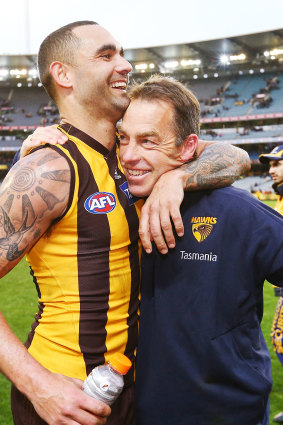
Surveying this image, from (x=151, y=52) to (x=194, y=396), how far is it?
144 ft

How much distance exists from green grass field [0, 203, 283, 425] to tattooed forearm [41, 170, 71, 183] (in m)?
3.16

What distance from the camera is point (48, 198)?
168 centimetres

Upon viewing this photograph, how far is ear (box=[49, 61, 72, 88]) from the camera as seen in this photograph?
7.11 feet

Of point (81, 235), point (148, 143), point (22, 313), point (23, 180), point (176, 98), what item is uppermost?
point (176, 98)

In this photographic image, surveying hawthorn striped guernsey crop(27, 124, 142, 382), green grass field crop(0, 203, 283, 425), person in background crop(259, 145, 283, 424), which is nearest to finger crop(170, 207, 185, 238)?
hawthorn striped guernsey crop(27, 124, 142, 382)

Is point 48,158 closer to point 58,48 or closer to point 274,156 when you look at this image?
point 58,48

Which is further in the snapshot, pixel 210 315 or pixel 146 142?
pixel 146 142

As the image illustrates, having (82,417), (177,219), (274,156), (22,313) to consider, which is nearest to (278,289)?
(274,156)

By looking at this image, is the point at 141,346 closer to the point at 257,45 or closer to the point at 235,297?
the point at 235,297

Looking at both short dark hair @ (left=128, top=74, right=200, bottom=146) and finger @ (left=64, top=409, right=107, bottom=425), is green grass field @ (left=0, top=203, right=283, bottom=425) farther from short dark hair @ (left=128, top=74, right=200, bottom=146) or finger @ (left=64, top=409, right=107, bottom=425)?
short dark hair @ (left=128, top=74, right=200, bottom=146)

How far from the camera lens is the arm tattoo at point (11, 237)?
166 cm

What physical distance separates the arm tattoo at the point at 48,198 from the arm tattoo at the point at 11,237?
0.10 meters


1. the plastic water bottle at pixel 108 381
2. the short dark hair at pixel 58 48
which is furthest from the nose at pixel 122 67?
the plastic water bottle at pixel 108 381

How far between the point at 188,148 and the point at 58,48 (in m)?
0.89
